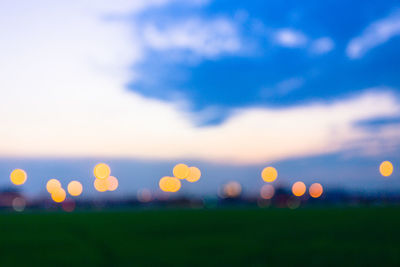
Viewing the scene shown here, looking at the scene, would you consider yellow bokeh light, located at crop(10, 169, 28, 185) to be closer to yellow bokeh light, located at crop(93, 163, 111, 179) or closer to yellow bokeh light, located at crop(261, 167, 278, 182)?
yellow bokeh light, located at crop(93, 163, 111, 179)

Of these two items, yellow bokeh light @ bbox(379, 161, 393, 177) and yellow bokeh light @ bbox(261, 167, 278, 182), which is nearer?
yellow bokeh light @ bbox(379, 161, 393, 177)

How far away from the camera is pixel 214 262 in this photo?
10.9 m

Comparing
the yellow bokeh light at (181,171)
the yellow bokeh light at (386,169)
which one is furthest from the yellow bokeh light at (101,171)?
the yellow bokeh light at (386,169)

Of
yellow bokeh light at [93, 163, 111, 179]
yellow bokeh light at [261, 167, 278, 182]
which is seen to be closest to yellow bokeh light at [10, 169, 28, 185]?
yellow bokeh light at [93, 163, 111, 179]

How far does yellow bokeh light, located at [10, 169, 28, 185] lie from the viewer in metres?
103

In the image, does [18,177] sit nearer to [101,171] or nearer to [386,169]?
[101,171]

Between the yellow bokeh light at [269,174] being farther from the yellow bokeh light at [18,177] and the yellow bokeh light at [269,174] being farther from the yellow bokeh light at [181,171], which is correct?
the yellow bokeh light at [18,177]

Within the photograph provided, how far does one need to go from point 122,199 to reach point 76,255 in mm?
102800

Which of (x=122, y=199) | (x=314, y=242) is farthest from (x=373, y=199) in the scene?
(x=314, y=242)

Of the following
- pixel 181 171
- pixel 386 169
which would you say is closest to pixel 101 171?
pixel 181 171

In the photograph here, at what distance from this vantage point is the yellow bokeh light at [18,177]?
→ 103 m

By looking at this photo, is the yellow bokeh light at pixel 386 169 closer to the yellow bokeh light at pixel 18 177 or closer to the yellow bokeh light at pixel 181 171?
the yellow bokeh light at pixel 181 171

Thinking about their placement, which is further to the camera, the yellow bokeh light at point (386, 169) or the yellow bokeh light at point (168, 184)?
the yellow bokeh light at point (168, 184)

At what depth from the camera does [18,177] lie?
104 meters
